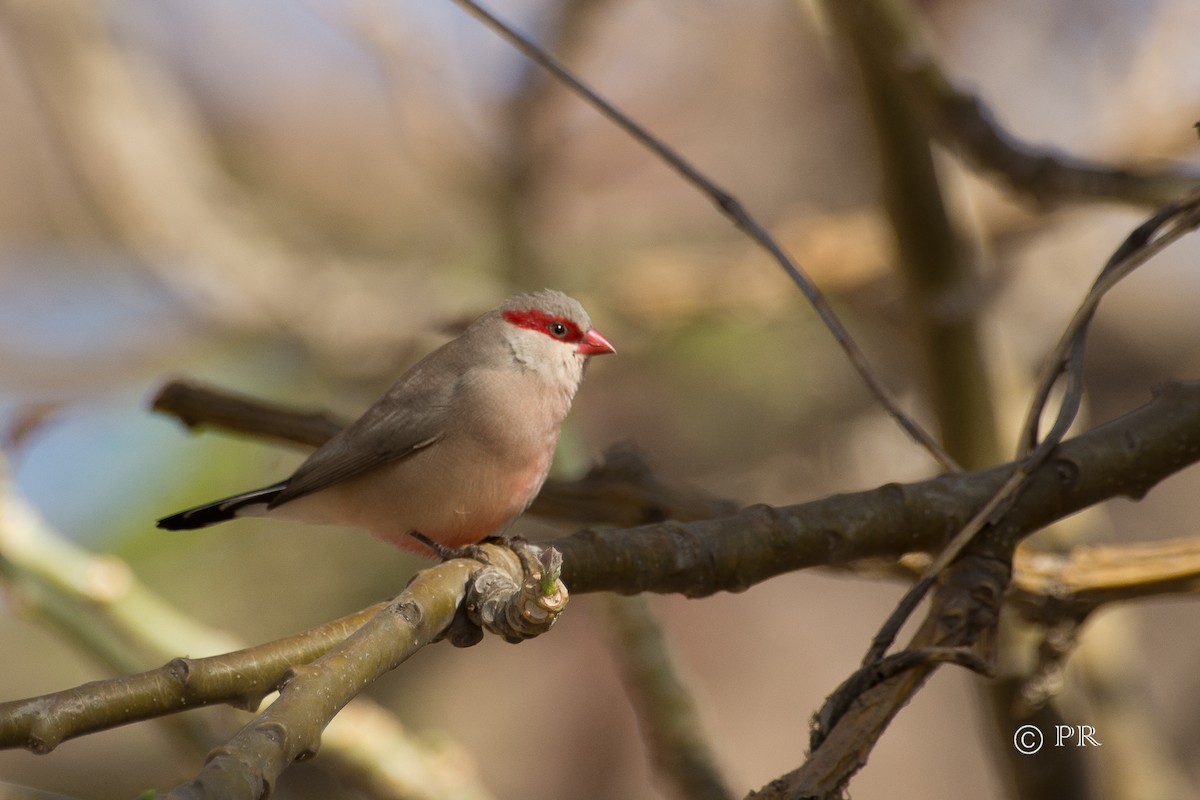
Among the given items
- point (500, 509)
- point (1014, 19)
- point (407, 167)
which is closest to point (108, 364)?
point (407, 167)

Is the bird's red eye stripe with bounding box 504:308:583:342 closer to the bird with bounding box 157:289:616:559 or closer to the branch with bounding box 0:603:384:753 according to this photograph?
the bird with bounding box 157:289:616:559

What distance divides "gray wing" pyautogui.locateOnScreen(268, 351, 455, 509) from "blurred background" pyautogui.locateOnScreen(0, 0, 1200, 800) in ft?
3.39

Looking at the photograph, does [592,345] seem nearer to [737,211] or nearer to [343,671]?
[737,211]

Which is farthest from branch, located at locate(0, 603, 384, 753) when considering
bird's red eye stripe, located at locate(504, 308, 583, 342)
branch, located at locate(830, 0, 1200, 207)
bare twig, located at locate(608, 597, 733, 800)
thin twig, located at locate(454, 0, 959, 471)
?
branch, located at locate(830, 0, 1200, 207)

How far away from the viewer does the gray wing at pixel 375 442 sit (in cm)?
377

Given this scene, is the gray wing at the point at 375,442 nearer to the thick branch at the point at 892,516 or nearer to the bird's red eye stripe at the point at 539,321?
the bird's red eye stripe at the point at 539,321

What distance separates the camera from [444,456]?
12.4 ft

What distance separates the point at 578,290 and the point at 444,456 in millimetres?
3232

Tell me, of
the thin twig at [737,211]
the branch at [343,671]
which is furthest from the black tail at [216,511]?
the thin twig at [737,211]

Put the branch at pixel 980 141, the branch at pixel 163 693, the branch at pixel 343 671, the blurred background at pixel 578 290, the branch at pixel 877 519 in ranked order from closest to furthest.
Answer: the branch at pixel 343 671, the branch at pixel 163 693, the branch at pixel 877 519, the branch at pixel 980 141, the blurred background at pixel 578 290

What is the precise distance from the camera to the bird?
367cm

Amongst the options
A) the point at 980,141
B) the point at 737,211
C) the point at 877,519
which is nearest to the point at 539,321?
the point at 737,211

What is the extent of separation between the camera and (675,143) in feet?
30.0

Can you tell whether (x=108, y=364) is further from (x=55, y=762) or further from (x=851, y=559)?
(x=851, y=559)
